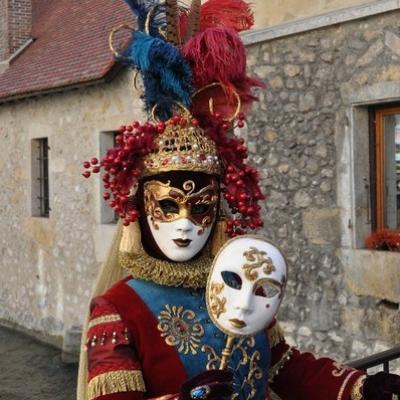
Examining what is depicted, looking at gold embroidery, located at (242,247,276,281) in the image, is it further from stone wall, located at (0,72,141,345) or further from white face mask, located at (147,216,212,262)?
stone wall, located at (0,72,141,345)

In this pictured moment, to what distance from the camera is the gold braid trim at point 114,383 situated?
7.51 feet

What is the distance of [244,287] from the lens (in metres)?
2.31

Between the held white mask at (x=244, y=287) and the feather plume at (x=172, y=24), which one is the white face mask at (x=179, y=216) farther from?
the feather plume at (x=172, y=24)

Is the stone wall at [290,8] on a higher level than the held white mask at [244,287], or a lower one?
higher

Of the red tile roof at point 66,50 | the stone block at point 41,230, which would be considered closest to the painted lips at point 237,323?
the red tile roof at point 66,50

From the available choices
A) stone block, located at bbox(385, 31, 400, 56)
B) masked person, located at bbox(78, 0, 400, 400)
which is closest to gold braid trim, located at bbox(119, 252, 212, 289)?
masked person, located at bbox(78, 0, 400, 400)

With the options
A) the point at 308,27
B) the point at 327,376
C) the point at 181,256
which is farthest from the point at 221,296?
the point at 308,27

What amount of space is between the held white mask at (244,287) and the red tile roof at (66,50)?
7606 millimetres

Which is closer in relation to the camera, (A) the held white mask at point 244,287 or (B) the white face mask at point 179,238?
(A) the held white mask at point 244,287

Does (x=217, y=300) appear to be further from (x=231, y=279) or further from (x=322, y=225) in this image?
(x=322, y=225)

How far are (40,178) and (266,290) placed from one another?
1039cm

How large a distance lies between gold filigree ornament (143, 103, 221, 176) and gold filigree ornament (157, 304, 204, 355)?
1.47 ft

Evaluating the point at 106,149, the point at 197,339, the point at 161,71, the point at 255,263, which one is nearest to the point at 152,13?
the point at 161,71

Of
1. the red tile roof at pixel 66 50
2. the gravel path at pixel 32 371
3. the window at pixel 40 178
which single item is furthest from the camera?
the window at pixel 40 178
